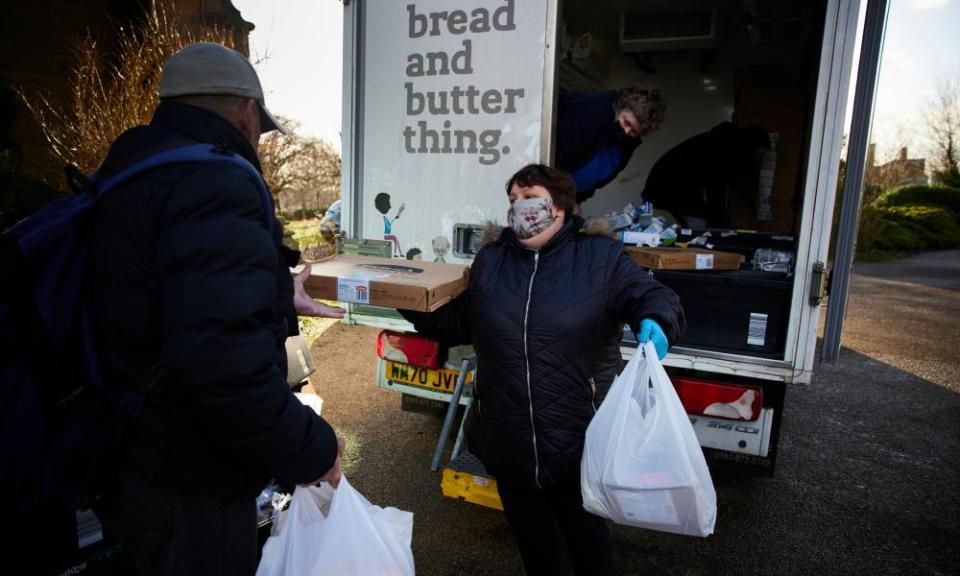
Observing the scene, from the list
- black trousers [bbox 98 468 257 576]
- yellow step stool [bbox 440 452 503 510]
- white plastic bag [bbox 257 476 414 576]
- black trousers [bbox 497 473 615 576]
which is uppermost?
black trousers [bbox 98 468 257 576]

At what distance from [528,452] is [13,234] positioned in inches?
57.1

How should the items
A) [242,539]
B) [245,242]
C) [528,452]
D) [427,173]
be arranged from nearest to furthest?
[245,242] → [242,539] → [528,452] → [427,173]

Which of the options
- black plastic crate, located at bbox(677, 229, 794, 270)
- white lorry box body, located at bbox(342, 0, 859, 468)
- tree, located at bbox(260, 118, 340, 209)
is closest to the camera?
white lorry box body, located at bbox(342, 0, 859, 468)

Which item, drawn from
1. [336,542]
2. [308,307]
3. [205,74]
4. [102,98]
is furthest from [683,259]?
[102,98]

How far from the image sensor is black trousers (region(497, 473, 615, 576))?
199cm

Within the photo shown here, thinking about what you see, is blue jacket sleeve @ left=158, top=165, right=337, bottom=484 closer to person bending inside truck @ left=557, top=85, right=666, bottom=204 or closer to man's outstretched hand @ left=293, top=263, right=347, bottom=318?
man's outstretched hand @ left=293, top=263, right=347, bottom=318

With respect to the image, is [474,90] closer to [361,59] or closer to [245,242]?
[361,59]

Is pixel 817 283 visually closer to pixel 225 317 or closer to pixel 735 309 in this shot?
pixel 735 309

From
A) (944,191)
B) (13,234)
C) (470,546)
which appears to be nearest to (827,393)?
(470,546)

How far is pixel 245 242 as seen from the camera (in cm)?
114

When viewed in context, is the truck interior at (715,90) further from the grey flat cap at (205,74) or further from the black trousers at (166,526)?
the black trousers at (166,526)

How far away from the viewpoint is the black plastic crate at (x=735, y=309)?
8.96 feet

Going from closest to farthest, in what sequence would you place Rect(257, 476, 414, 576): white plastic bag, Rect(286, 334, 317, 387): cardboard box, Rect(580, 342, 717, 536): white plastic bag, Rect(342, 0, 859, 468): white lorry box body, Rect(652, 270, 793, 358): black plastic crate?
Rect(257, 476, 414, 576): white plastic bag
Rect(580, 342, 717, 536): white plastic bag
Rect(342, 0, 859, 468): white lorry box body
Rect(652, 270, 793, 358): black plastic crate
Rect(286, 334, 317, 387): cardboard box

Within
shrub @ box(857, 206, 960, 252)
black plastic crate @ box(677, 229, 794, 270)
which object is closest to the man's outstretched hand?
black plastic crate @ box(677, 229, 794, 270)
